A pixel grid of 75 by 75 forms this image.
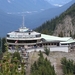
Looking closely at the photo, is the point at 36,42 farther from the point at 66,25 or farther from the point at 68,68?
the point at 66,25

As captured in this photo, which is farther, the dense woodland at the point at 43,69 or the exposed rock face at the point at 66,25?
the exposed rock face at the point at 66,25

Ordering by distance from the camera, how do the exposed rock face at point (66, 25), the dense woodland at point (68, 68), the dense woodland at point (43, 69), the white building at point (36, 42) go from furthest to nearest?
the exposed rock face at point (66, 25)
the white building at point (36, 42)
the dense woodland at point (68, 68)
the dense woodland at point (43, 69)

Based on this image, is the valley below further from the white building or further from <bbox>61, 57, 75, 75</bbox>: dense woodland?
the white building

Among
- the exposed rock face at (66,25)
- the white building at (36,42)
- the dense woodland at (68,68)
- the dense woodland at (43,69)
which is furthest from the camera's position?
the exposed rock face at (66,25)

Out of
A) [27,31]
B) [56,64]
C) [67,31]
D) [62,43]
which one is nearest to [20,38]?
[27,31]

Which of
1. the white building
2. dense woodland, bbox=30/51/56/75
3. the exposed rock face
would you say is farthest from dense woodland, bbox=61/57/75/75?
the exposed rock face

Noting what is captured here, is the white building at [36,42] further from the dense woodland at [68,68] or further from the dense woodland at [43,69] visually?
the dense woodland at [43,69]

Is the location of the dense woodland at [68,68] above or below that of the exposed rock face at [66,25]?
below

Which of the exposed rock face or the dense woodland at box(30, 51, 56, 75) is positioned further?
the exposed rock face

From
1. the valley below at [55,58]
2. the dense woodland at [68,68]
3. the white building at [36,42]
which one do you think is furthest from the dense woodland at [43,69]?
the white building at [36,42]

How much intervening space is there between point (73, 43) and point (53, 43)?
245cm

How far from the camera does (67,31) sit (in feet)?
319

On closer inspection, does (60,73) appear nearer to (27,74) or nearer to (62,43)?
(27,74)

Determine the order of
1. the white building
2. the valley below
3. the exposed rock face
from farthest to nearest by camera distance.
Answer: the exposed rock face, the white building, the valley below
